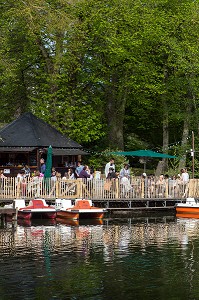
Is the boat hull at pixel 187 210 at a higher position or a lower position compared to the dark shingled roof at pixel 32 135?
lower

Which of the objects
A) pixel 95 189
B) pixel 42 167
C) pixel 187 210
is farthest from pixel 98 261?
pixel 42 167

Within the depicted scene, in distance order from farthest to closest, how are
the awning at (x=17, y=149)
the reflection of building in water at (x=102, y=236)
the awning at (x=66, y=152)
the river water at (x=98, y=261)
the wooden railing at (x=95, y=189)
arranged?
the awning at (x=66, y=152) → the awning at (x=17, y=149) → the wooden railing at (x=95, y=189) → the reflection of building in water at (x=102, y=236) → the river water at (x=98, y=261)

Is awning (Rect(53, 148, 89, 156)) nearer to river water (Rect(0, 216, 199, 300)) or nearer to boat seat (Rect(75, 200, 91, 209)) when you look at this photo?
boat seat (Rect(75, 200, 91, 209))

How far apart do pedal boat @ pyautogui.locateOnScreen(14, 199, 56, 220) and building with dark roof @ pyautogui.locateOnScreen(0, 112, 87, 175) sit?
25.7 feet

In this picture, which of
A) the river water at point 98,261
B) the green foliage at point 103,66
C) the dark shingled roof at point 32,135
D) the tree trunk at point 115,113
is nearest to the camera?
the river water at point 98,261

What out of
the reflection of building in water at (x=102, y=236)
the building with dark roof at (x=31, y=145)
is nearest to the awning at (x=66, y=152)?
the building with dark roof at (x=31, y=145)

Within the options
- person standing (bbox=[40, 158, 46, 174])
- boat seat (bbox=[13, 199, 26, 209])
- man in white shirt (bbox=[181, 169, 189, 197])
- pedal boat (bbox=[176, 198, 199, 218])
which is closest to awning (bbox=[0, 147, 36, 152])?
person standing (bbox=[40, 158, 46, 174])

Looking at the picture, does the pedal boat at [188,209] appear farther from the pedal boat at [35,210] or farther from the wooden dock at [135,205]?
the pedal boat at [35,210]

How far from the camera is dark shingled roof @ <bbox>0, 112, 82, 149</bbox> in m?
47.7

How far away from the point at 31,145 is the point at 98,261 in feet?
75.7

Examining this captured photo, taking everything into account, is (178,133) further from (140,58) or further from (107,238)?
(107,238)

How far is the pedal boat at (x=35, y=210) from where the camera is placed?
3822 centimetres

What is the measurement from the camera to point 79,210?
Answer: 3841cm

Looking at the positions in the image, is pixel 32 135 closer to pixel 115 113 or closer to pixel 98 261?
pixel 115 113
